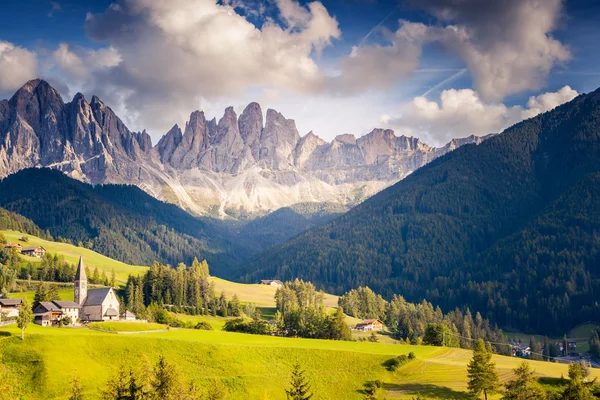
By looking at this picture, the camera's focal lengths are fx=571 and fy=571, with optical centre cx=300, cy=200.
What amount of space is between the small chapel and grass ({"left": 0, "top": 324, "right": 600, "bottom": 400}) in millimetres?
22200

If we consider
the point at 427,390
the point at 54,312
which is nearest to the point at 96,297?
the point at 54,312

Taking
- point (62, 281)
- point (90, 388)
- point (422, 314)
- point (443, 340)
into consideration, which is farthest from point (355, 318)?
point (90, 388)

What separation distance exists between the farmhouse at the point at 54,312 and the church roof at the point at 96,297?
388 centimetres

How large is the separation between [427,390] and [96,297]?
79718mm

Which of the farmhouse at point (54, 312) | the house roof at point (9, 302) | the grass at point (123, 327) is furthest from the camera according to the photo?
the house roof at point (9, 302)

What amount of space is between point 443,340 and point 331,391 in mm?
52618

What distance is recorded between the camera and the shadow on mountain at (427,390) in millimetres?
85312

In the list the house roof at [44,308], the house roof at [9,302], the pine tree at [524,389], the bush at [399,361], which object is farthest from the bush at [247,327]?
the pine tree at [524,389]

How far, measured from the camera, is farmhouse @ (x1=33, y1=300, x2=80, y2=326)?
11769cm

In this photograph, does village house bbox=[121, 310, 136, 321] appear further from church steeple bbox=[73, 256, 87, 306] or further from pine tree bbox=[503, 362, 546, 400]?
pine tree bbox=[503, 362, 546, 400]

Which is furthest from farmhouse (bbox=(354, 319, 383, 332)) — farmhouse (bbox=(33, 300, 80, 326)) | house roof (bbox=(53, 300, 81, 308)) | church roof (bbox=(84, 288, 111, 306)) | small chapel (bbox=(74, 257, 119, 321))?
farmhouse (bbox=(33, 300, 80, 326))

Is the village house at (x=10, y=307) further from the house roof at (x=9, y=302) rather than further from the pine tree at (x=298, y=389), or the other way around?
the pine tree at (x=298, y=389)

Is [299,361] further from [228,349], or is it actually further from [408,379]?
[408,379]

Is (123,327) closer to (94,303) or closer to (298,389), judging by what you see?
(94,303)
